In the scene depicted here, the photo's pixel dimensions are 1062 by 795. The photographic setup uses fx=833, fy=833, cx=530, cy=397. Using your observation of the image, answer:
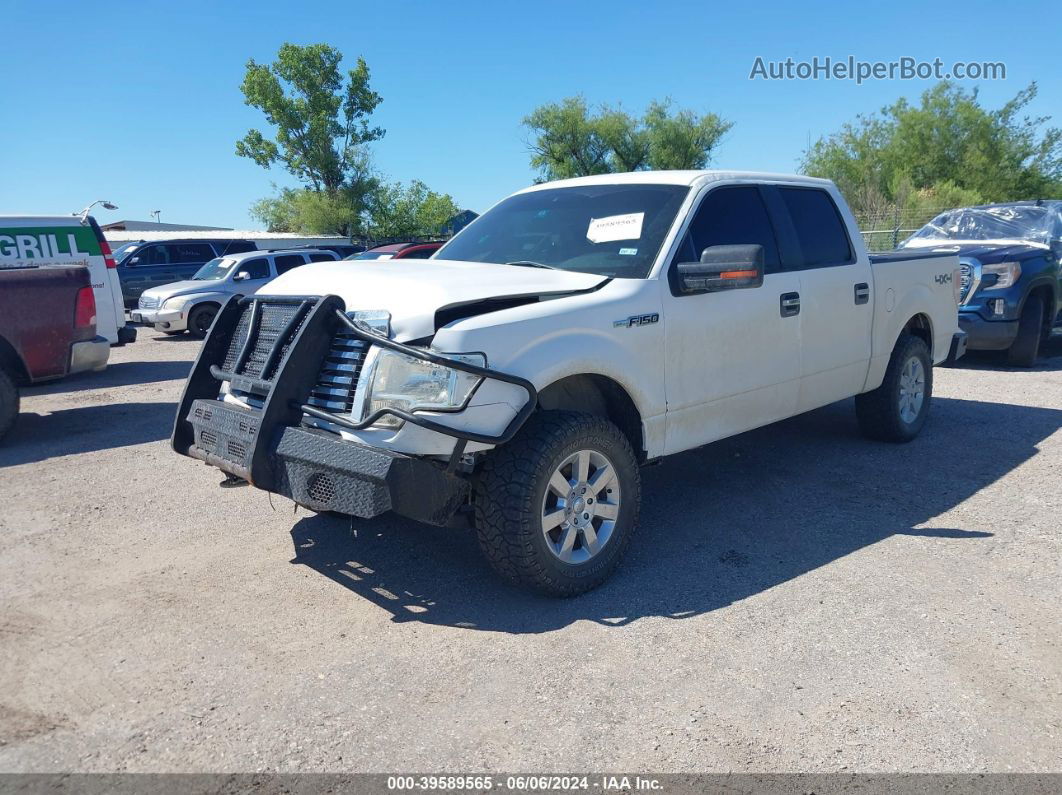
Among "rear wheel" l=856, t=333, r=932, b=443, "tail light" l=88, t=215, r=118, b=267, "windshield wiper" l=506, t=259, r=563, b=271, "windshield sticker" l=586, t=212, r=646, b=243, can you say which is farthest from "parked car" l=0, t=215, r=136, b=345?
"rear wheel" l=856, t=333, r=932, b=443

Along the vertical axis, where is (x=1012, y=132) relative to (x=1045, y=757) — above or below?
above

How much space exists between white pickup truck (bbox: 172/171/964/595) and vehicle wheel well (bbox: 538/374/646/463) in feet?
0.04

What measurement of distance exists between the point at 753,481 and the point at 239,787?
4047mm

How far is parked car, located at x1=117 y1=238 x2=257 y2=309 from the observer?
787 inches

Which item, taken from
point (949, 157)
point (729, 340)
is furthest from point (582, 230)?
point (949, 157)

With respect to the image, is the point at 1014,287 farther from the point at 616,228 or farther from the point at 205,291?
the point at 205,291

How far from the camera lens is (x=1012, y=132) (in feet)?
129

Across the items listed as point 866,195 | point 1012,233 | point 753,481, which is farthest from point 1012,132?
point 753,481

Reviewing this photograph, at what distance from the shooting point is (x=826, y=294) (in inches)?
215

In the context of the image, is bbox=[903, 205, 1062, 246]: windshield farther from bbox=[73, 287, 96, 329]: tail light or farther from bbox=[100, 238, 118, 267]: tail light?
bbox=[100, 238, 118, 267]: tail light

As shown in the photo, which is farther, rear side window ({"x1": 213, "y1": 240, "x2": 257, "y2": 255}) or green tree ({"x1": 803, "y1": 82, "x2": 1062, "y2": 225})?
green tree ({"x1": 803, "y1": 82, "x2": 1062, "y2": 225})

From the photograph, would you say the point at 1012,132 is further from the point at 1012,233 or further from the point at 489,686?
the point at 489,686

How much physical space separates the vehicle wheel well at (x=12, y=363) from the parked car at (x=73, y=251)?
8.64 feet

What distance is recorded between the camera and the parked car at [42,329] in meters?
7.15
